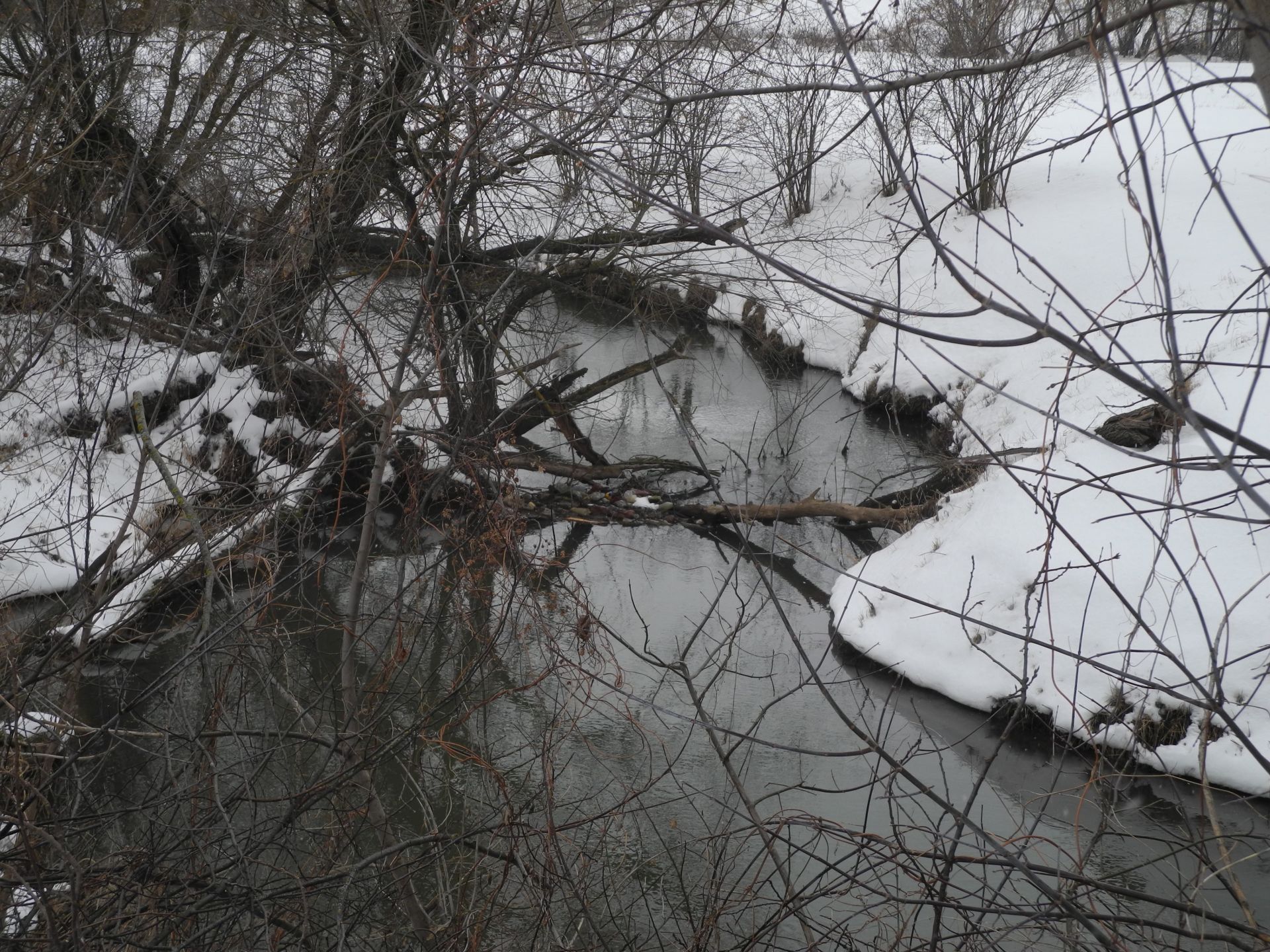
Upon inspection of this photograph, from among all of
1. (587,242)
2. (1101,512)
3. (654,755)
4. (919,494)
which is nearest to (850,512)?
(919,494)

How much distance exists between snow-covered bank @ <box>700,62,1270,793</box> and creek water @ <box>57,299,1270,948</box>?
13.0 inches

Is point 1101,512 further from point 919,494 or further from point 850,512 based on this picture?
point 850,512

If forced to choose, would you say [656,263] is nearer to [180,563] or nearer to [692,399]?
[692,399]

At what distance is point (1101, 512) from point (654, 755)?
4369 mm

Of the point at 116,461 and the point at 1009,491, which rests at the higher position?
the point at 1009,491

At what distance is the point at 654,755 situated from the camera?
6160mm

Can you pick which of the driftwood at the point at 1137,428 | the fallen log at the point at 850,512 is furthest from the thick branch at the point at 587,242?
the driftwood at the point at 1137,428

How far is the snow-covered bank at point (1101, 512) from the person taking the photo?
1.88 m

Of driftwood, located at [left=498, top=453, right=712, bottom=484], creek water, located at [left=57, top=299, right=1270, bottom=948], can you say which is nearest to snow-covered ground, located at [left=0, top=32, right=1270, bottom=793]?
creek water, located at [left=57, top=299, right=1270, bottom=948]

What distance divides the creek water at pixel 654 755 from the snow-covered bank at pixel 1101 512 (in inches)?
13.0

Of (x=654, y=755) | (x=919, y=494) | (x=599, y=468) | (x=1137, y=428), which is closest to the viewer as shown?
(x=654, y=755)

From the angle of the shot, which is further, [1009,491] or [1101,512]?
[1009,491]

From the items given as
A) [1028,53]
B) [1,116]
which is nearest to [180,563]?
[1,116]

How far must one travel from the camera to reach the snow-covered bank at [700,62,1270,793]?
6.18 ft
